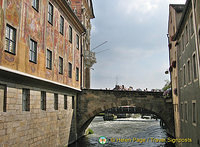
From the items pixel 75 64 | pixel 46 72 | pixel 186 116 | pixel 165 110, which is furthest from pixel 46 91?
pixel 165 110

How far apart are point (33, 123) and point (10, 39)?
192 inches

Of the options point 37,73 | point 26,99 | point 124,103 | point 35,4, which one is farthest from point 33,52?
point 124,103

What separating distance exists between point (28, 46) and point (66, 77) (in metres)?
6.65

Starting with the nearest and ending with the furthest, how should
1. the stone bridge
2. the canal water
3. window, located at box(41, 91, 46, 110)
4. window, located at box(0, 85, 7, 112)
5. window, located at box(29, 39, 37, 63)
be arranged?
window, located at box(0, 85, 7, 112) → window, located at box(29, 39, 37, 63) → window, located at box(41, 91, 46, 110) → the canal water → the stone bridge

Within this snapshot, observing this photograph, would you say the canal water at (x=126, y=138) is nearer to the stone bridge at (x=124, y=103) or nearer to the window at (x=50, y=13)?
the stone bridge at (x=124, y=103)

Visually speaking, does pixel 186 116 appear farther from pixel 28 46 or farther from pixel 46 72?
pixel 28 46

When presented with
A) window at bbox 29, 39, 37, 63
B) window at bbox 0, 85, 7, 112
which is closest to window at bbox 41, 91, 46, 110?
window at bbox 29, 39, 37, 63

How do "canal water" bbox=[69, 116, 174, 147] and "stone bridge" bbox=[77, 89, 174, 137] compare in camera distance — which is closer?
"canal water" bbox=[69, 116, 174, 147]

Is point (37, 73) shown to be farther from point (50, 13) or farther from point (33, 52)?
point (50, 13)

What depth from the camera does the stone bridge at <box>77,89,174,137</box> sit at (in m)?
21.9

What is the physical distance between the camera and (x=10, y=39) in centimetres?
1102

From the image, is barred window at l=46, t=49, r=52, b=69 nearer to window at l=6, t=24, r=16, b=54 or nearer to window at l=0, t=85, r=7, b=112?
window at l=6, t=24, r=16, b=54

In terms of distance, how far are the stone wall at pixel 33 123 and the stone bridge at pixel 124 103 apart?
267 cm

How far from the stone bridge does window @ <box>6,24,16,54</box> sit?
39.4ft
